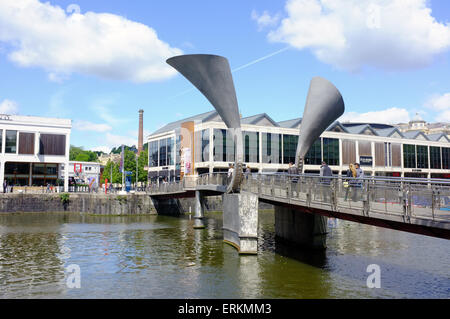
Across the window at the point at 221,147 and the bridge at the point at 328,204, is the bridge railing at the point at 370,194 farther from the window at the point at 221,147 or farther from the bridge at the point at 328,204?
the window at the point at 221,147

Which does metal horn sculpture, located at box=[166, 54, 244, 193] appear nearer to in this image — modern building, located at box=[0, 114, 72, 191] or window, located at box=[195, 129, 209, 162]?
window, located at box=[195, 129, 209, 162]

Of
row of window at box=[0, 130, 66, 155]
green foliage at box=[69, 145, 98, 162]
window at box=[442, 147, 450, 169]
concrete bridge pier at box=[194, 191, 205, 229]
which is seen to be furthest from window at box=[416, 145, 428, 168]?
green foliage at box=[69, 145, 98, 162]

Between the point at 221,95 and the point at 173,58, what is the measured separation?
3468 millimetres

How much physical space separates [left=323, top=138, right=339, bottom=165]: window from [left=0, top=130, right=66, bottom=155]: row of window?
45199mm

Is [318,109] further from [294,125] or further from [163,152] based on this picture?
[163,152]

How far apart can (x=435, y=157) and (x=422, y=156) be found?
4.29 meters

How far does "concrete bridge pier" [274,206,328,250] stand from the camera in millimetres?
Answer: 24000

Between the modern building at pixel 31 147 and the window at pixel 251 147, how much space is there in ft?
91.4

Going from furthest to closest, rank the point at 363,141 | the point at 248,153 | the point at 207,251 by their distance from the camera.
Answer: the point at 363,141 → the point at 248,153 → the point at 207,251

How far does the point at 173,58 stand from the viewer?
22.9 metres

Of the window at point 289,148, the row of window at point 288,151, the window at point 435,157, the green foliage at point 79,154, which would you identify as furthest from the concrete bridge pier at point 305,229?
the green foliage at point 79,154

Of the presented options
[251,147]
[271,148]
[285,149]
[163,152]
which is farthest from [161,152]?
[285,149]

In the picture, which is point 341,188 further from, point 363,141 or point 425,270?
point 363,141

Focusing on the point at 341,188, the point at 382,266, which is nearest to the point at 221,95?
the point at 341,188
